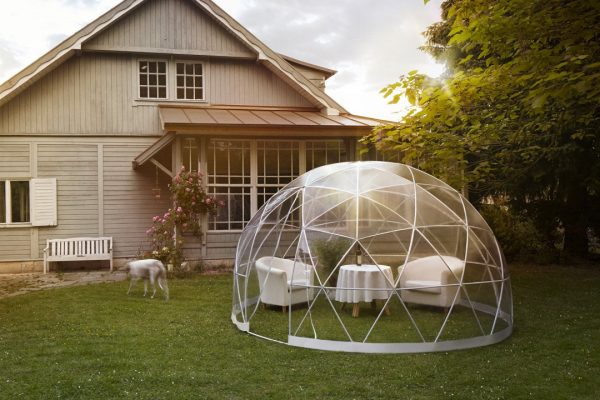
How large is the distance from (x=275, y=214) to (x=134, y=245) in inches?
285

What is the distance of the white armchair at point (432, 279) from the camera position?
805 centimetres

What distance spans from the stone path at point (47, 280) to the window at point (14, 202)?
62.3 inches

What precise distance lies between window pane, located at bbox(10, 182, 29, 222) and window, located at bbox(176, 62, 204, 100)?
481 centimetres

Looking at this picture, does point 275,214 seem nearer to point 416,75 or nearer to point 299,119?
point 416,75

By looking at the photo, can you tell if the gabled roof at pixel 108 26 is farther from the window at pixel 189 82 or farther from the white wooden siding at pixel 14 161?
the window at pixel 189 82

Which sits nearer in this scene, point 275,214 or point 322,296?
point 322,296

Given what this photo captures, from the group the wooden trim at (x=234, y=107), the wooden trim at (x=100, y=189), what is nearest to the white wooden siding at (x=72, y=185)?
the wooden trim at (x=100, y=189)

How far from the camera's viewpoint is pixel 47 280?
13.7 metres

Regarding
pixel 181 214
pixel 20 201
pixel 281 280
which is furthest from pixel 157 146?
pixel 281 280

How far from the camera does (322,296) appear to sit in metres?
8.01

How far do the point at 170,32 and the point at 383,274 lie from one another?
35.3 feet

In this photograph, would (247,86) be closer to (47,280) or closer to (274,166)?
(274,166)

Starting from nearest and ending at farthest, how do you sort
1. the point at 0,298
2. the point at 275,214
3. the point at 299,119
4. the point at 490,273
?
1. the point at 490,273
2. the point at 275,214
3. the point at 0,298
4. the point at 299,119

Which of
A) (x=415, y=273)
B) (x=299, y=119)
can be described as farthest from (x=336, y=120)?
(x=415, y=273)
